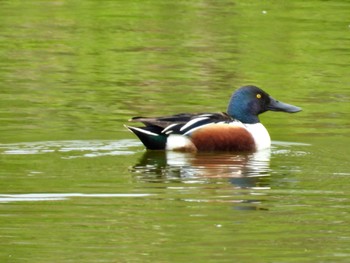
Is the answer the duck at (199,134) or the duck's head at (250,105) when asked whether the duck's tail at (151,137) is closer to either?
the duck at (199,134)

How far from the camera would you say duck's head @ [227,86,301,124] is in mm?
14586

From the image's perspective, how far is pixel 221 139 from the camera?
14.0 meters

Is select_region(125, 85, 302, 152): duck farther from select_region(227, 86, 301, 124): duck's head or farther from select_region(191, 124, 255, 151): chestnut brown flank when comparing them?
select_region(227, 86, 301, 124): duck's head

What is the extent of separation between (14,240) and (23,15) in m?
13.7

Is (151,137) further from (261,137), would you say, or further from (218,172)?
(218,172)

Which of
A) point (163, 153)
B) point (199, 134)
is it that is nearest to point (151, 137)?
point (163, 153)

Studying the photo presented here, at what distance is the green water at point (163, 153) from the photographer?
9.81 meters

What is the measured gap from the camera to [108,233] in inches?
390

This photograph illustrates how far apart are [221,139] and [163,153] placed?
1.85 feet

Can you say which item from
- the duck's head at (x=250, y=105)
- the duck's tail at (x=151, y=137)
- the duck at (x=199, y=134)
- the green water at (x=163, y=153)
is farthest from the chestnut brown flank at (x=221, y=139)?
the duck's head at (x=250, y=105)

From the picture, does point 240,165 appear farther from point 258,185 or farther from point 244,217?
point 244,217

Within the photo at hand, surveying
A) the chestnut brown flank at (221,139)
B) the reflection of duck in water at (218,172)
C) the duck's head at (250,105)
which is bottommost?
the reflection of duck in water at (218,172)

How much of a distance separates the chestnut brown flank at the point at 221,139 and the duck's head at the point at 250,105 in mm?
532

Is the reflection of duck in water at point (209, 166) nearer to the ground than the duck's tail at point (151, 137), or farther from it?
nearer to the ground
